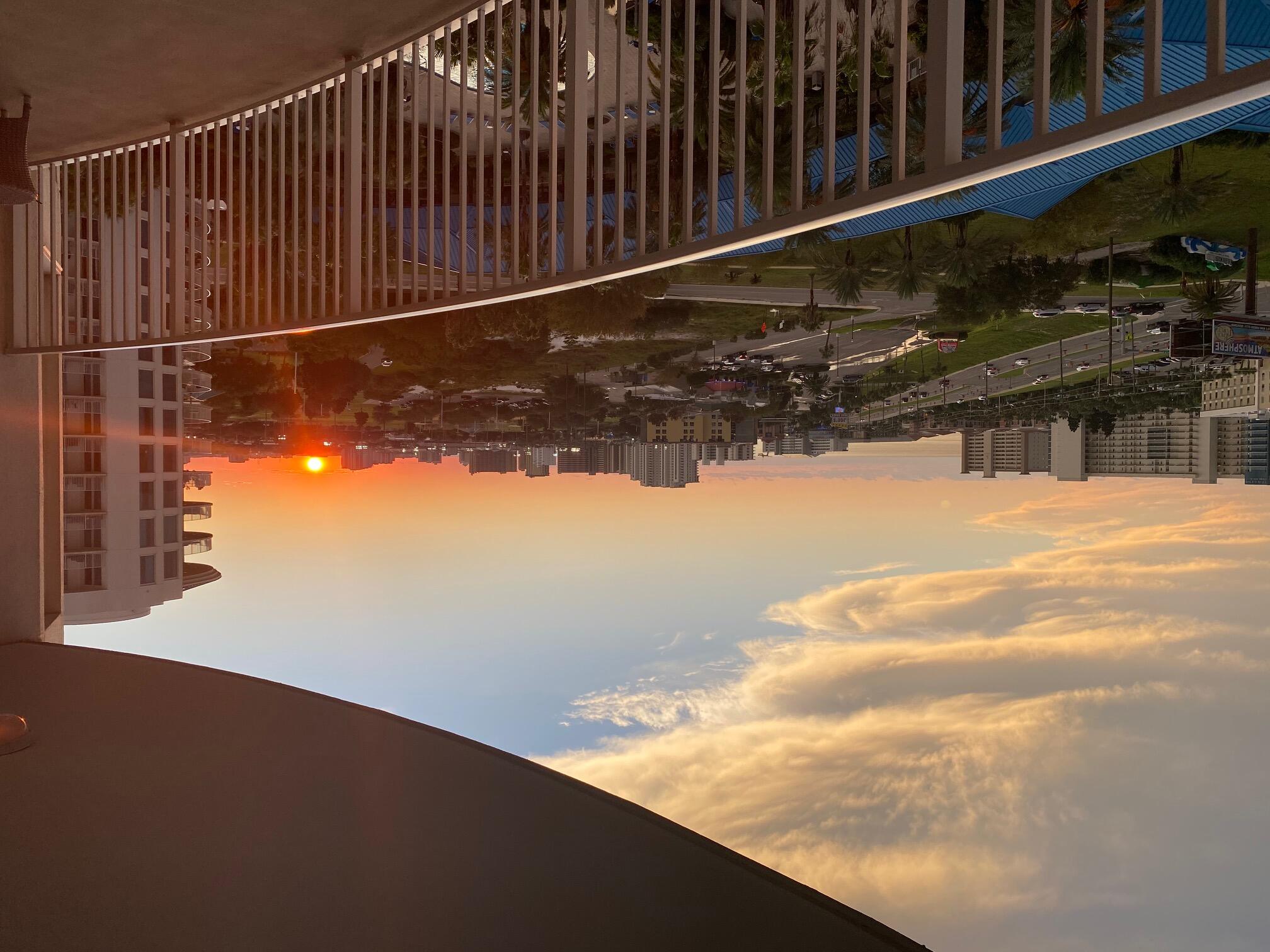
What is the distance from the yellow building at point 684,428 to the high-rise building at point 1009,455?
157 ft

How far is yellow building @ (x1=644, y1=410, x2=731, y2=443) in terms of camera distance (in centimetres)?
3852

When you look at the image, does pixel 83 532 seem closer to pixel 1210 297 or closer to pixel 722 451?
pixel 722 451

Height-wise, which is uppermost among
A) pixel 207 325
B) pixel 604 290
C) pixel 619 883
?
pixel 604 290

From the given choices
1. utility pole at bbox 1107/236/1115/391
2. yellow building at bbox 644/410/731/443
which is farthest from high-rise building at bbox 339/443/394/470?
utility pole at bbox 1107/236/1115/391

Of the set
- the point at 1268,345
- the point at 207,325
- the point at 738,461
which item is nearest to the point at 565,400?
the point at 738,461

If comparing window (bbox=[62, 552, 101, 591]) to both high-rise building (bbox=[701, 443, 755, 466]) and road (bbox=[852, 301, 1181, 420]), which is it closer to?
high-rise building (bbox=[701, 443, 755, 466])

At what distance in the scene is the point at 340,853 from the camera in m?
3.72

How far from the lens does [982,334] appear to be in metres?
31.7

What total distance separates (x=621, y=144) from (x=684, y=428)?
3481 centimetres

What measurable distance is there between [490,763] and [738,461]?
40318mm

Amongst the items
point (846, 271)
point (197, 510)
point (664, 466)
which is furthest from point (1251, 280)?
point (197, 510)

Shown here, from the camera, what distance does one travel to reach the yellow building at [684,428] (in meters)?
38.5

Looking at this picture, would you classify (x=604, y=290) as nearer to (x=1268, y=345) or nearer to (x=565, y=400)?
(x=1268, y=345)

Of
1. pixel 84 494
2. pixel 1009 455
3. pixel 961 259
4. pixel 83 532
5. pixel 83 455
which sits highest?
pixel 961 259
